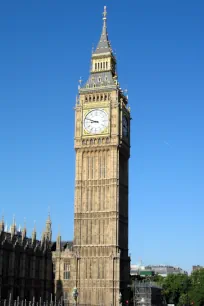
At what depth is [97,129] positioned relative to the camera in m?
93.4

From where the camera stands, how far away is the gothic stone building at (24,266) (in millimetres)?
79562

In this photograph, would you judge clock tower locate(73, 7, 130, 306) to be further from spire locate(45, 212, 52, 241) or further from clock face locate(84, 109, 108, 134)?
spire locate(45, 212, 52, 241)

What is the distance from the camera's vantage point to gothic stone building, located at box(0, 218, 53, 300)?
7956cm

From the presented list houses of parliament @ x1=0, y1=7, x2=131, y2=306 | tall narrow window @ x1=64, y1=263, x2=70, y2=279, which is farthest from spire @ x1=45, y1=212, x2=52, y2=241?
tall narrow window @ x1=64, y1=263, x2=70, y2=279

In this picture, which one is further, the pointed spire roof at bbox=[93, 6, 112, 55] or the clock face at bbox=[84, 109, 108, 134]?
the pointed spire roof at bbox=[93, 6, 112, 55]

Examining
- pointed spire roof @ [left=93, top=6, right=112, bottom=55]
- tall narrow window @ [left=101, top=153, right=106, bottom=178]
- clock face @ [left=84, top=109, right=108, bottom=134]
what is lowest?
tall narrow window @ [left=101, top=153, right=106, bottom=178]

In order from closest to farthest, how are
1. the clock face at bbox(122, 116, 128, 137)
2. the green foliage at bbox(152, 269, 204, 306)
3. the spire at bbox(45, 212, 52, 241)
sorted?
the clock face at bbox(122, 116, 128, 137) < the spire at bbox(45, 212, 52, 241) < the green foliage at bbox(152, 269, 204, 306)

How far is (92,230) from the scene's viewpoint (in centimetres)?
8938

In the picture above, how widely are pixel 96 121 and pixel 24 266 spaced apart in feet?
90.3

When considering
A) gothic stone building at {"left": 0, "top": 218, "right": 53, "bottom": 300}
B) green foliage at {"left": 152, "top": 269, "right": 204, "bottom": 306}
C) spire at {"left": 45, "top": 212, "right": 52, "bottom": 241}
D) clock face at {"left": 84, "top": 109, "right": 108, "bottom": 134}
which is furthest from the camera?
green foliage at {"left": 152, "top": 269, "right": 204, "bottom": 306}

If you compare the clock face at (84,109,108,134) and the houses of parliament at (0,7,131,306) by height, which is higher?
the clock face at (84,109,108,134)

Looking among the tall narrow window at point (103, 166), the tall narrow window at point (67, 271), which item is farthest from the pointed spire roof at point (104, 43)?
the tall narrow window at point (67, 271)

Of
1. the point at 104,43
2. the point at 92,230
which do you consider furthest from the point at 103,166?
the point at 104,43

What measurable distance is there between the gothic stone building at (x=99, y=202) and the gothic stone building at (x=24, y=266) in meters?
2.05
